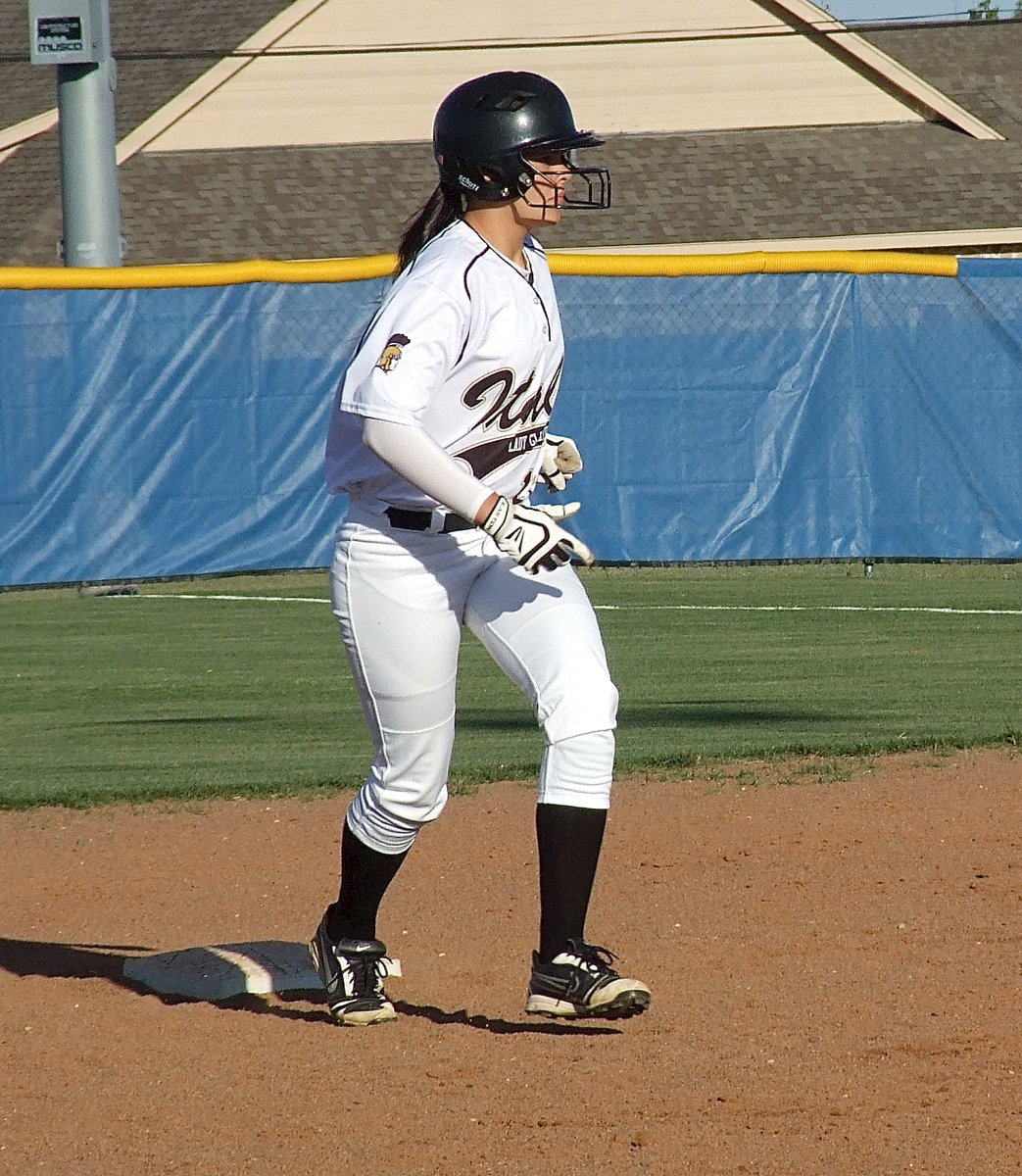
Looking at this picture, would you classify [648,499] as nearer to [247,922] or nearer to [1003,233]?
[247,922]

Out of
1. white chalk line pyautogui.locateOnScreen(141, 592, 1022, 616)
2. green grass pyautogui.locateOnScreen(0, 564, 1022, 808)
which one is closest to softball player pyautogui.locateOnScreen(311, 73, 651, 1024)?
green grass pyautogui.locateOnScreen(0, 564, 1022, 808)

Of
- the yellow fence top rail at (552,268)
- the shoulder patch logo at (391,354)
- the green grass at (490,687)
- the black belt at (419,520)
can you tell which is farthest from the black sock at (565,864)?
the yellow fence top rail at (552,268)

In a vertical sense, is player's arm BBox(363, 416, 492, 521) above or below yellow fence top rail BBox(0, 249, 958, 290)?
above

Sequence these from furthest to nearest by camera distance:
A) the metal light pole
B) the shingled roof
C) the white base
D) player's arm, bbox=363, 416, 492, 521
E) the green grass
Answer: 1. the shingled roof
2. the metal light pole
3. the green grass
4. the white base
5. player's arm, bbox=363, 416, 492, 521

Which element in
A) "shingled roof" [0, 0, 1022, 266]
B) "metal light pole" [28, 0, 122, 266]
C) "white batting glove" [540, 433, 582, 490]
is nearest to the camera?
"white batting glove" [540, 433, 582, 490]

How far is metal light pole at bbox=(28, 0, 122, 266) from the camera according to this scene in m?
12.4

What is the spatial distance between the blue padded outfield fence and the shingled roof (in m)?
7.69

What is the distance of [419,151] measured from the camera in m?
21.2

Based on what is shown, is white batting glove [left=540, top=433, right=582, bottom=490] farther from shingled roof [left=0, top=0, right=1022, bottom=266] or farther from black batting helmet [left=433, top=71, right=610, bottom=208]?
shingled roof [left=0, top=0, right=1022, bottom=266]

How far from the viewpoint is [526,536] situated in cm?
366

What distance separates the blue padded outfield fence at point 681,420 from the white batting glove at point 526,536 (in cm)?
757

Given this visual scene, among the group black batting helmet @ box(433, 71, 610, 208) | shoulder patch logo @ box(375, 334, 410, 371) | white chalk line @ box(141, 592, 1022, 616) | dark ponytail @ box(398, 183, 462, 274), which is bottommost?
white chalk line @ box(141, 592, 1022, 616)

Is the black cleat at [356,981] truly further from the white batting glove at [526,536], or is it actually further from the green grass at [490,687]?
the green grass at [490,687]

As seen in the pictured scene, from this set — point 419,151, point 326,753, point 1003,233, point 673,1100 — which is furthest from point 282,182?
point 673,1100
